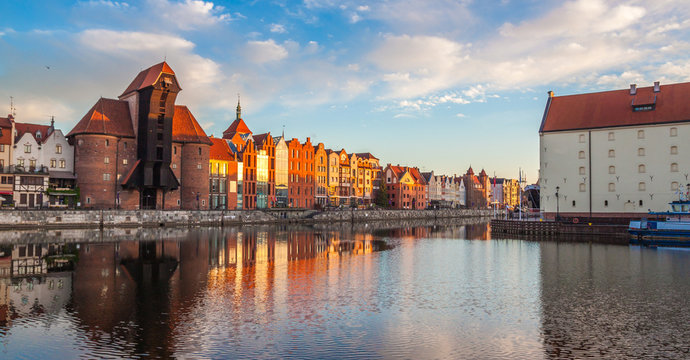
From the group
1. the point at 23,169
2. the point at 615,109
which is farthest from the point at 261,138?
the point at 615,109

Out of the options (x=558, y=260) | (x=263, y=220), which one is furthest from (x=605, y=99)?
(x=263, y=220)

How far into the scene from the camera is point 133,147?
7319cm

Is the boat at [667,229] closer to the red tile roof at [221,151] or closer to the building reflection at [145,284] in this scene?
the building reflection at [145,284]

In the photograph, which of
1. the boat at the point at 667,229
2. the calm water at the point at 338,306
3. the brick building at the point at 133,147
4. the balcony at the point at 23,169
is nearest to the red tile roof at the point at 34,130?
the brick building at the point at 133,147

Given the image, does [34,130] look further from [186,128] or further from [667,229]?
[667,229]

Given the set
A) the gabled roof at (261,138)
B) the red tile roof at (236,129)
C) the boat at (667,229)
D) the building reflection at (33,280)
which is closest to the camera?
the building reflection at (33,280)

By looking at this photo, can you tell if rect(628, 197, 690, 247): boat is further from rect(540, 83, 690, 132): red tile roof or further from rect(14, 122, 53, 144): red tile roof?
rect(14, 122, 53, 144): red tile roof

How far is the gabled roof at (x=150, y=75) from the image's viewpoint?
71625mm

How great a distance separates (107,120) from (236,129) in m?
34.0

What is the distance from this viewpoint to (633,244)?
49.3 m

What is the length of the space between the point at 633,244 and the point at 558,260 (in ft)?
61.8

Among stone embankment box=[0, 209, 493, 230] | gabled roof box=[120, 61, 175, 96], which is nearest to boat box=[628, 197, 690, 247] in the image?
stone embankment box=[0, 209, 493, 230]

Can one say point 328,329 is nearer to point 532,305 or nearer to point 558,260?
point 532,305

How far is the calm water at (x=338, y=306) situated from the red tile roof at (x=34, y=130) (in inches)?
1604
